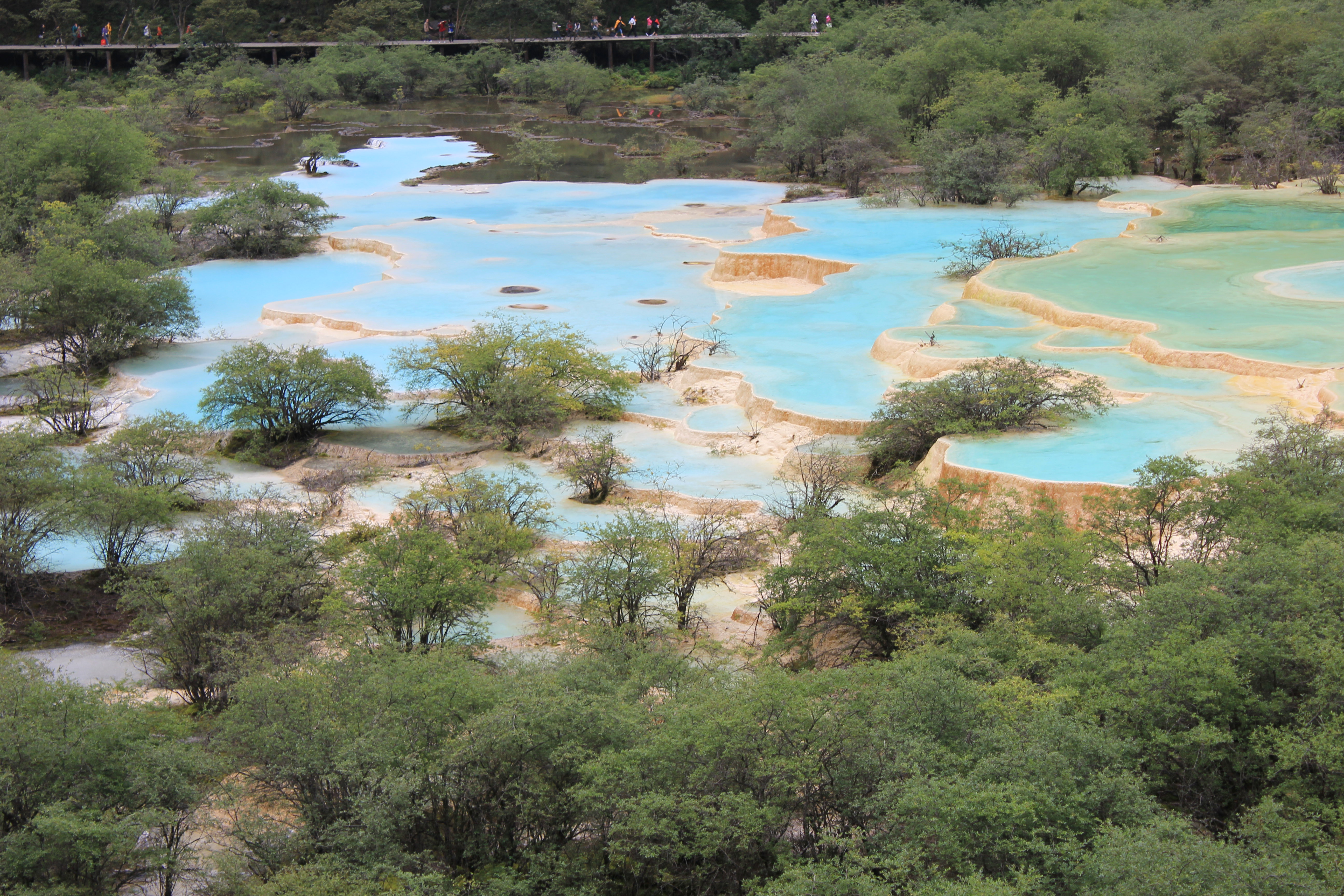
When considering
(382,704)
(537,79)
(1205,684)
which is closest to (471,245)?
(382,704)

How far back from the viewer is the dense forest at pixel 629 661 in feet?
24.1

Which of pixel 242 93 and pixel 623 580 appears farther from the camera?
pixel 242 93

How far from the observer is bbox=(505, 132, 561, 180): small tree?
38.1m

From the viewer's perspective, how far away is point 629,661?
9.74 m

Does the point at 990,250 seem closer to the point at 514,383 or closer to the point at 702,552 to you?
the point at 514,383

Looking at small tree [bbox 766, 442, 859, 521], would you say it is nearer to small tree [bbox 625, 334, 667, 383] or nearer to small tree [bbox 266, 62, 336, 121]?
small tree [bbox 625, 334, 667, 383]

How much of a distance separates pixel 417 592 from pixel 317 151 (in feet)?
99.9

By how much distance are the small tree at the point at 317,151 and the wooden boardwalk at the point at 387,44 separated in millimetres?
24503

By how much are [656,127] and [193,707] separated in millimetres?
44281

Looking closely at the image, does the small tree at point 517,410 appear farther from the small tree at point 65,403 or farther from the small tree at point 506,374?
the small tree at point 65,403

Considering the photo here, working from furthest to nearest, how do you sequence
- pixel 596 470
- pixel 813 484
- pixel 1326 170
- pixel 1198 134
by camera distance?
Result: pixel 1198 134
pixel 1326 170
pixel 596 470
pixel 813 484

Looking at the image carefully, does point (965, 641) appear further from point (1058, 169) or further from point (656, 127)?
point (656, 127)

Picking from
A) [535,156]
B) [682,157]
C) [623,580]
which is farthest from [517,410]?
[682,157]

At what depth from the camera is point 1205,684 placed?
7.94m
